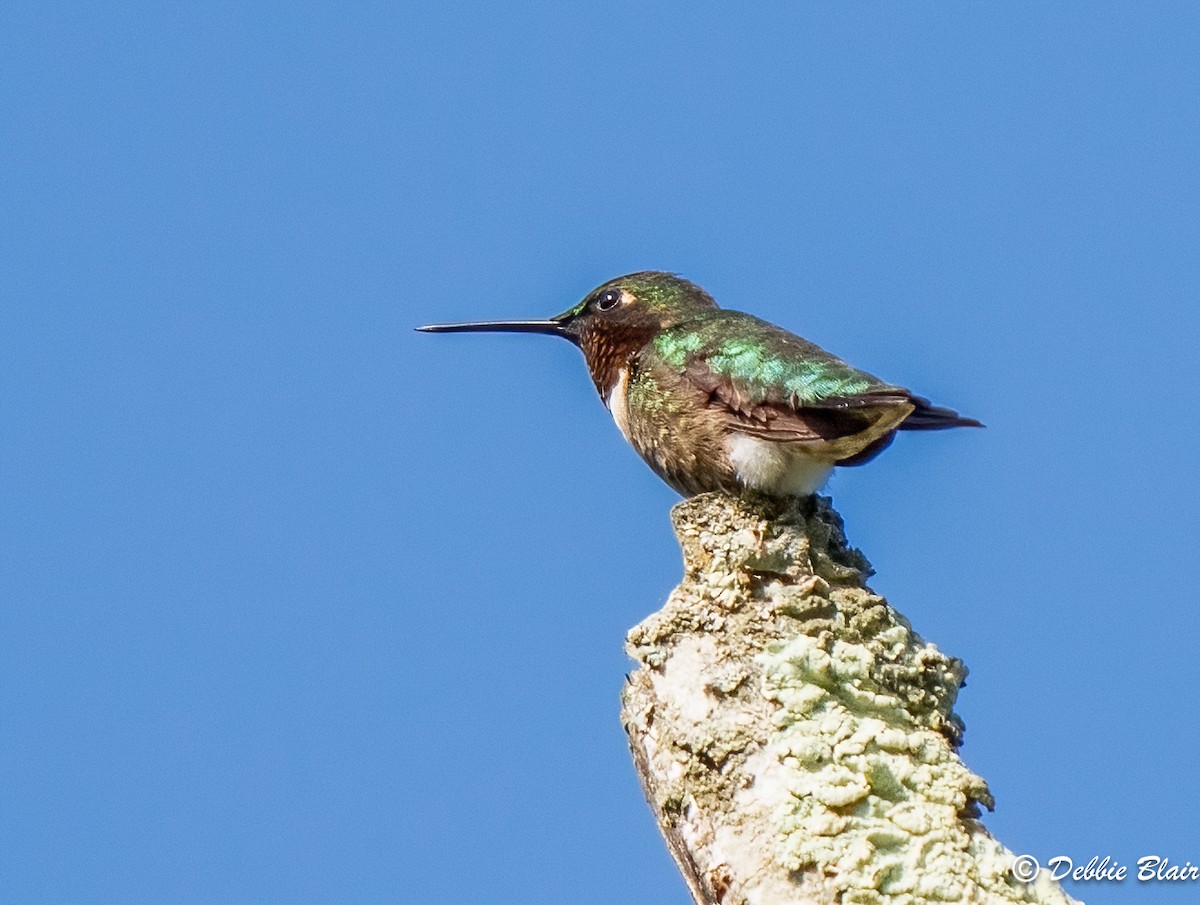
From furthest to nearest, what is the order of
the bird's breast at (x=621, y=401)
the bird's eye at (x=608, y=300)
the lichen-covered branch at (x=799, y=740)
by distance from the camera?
the bird's eye at (x=608, y=300), the bird's breast at (x=621, y=401), the lichen-covered branch at (x=799, y=740)

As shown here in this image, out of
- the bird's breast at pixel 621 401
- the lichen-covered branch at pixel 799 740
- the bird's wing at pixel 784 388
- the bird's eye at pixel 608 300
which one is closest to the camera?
the lichen-covered branch at pixel 799 740

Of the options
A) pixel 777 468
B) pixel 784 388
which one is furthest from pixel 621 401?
pixel 777 468

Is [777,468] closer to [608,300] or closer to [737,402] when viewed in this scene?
[737,402]

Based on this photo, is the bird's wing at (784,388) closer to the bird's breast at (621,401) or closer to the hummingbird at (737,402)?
the hummingbird at (737,402)

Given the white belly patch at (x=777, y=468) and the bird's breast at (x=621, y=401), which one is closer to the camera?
the white belly patch at (x=777, y=468)

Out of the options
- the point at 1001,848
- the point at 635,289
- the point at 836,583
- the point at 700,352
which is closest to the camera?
the point at 1001,848

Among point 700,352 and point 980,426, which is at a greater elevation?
point 700,352

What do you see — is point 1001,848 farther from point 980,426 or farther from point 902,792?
point 980,426

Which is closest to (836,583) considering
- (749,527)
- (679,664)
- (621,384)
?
(749,527)

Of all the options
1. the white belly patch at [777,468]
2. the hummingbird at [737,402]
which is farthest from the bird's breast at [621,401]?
the white belly patch at [777,468]
